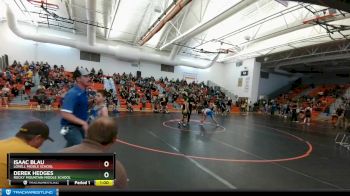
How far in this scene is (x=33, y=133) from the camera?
2045 mm

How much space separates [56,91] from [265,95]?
992 inches

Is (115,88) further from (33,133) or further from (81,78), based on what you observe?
(33,133)

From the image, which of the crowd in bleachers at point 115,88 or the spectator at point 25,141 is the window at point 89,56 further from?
the spectator at point 25,141

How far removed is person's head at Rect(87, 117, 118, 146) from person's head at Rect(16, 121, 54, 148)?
0.53 meters

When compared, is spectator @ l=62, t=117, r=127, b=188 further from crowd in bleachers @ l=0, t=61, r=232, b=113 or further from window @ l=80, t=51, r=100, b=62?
window @ l=80, t=51, r=100, b=62

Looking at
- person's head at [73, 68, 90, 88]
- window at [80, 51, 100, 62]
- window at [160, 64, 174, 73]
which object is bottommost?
person's head at [73, 68, 90, 88]

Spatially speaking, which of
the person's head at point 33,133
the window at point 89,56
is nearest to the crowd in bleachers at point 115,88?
the window at point 89,56

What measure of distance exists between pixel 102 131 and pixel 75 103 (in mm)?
1617

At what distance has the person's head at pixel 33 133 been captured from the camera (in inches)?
78.2

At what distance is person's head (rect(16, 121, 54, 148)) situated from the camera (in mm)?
1986

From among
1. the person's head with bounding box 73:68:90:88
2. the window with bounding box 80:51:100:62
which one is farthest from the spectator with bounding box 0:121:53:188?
the window with bounding box 80:51:100:62

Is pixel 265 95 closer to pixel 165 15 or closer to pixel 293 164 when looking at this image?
pixel 165 15

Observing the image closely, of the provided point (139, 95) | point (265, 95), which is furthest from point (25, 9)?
point (265, 95)

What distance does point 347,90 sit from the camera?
89.5ft
